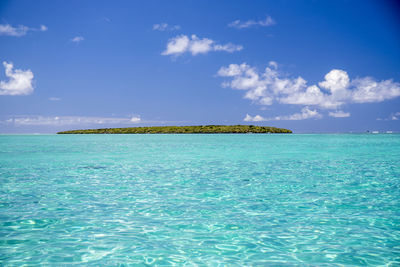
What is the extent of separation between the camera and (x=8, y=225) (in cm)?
928

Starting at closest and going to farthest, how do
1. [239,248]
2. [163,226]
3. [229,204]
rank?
[239,248] → [163,226] → [229,204]

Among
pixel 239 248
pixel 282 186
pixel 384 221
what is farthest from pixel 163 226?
pixel 282 186

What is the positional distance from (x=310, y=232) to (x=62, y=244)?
667 cm

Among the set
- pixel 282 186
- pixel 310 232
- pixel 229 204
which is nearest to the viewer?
pixel 310 232

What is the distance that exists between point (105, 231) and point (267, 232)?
4.60m

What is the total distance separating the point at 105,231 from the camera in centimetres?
872

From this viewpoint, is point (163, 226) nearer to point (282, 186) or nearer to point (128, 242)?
point (128, 242)

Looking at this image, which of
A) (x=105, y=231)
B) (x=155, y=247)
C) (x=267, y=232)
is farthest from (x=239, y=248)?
(x=105, y=231)

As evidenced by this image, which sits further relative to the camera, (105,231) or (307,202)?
(307,202)

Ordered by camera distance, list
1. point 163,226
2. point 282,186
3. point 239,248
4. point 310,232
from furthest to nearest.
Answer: point 282,186 → point 163,226 → point 310,232 → point 239,248

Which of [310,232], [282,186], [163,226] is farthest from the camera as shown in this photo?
[282,186]

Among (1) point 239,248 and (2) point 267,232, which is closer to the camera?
(1) point 239,248

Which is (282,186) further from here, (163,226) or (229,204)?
(163,226)

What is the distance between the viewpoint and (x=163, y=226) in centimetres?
913
